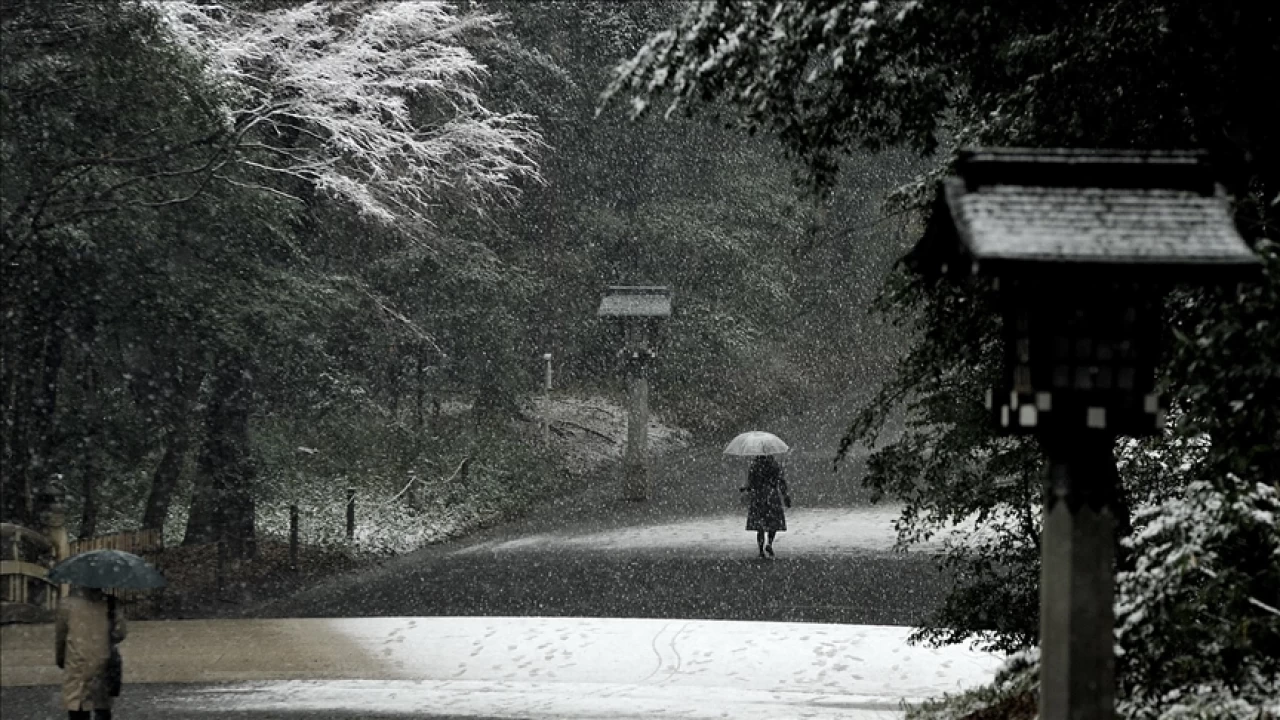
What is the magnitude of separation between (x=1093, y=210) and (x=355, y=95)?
42.9 ft

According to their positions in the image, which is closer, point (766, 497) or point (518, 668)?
point (518, 668)

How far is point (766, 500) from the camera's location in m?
17.8

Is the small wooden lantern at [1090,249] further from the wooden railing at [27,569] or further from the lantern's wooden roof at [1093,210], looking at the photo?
the wooden railing at [27,569]

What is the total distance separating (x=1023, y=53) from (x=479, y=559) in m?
11.9

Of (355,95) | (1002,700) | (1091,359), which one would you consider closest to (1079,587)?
(1091,359)

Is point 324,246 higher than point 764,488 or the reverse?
higher

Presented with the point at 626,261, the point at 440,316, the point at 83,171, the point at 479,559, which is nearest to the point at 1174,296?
the point at 83,171

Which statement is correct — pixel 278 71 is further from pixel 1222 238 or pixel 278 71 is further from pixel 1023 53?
pixel 1222 238

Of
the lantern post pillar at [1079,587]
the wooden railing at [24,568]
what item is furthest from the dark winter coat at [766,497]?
the lantern post pillar at [1079,587]

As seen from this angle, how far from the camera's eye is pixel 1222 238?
520cm

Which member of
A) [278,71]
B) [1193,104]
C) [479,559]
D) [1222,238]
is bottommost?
[479,559]

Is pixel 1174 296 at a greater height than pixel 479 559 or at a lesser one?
greater

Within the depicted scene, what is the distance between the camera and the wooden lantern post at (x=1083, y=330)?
5250mm

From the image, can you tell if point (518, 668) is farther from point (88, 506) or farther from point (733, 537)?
point (733, 537)
